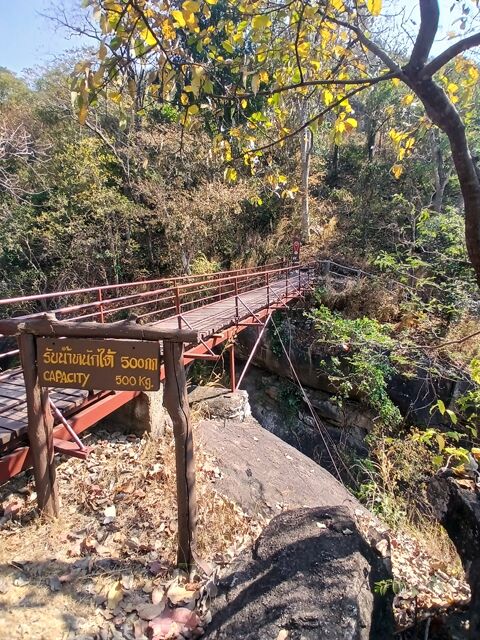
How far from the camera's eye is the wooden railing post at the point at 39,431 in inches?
105

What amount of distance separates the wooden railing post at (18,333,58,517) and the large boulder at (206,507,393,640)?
151cm

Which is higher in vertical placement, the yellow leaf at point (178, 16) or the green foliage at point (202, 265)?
the yellow leaf at point (178, 16)

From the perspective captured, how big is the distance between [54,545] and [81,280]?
33.6 ft

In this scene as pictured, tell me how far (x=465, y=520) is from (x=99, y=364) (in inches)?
103

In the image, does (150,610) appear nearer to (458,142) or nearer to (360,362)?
(458,142)

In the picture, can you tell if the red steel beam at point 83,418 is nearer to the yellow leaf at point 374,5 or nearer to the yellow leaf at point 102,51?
the yellow leaf at point 102,51

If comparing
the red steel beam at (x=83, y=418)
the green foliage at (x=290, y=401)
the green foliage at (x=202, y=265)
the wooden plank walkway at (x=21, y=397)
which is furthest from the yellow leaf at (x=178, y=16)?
the green foliage at (x=202, y=265)

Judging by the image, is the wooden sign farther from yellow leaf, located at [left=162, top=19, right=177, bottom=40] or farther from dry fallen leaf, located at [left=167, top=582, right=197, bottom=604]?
yellow leaf, located at [left=162, top=19, right=177, bottom=40]

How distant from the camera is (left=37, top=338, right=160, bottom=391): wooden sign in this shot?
2398 millimetres

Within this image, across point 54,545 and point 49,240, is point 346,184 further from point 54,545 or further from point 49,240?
point 54,545

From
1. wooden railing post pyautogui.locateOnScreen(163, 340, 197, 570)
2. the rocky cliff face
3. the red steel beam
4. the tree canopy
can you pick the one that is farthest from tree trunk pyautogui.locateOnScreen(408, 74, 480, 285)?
the rocky cliff face

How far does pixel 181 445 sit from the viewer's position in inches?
99.5

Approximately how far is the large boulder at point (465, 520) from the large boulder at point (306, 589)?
0.50 meters

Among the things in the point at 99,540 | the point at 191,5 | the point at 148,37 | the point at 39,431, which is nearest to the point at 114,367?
the point at 39,431
